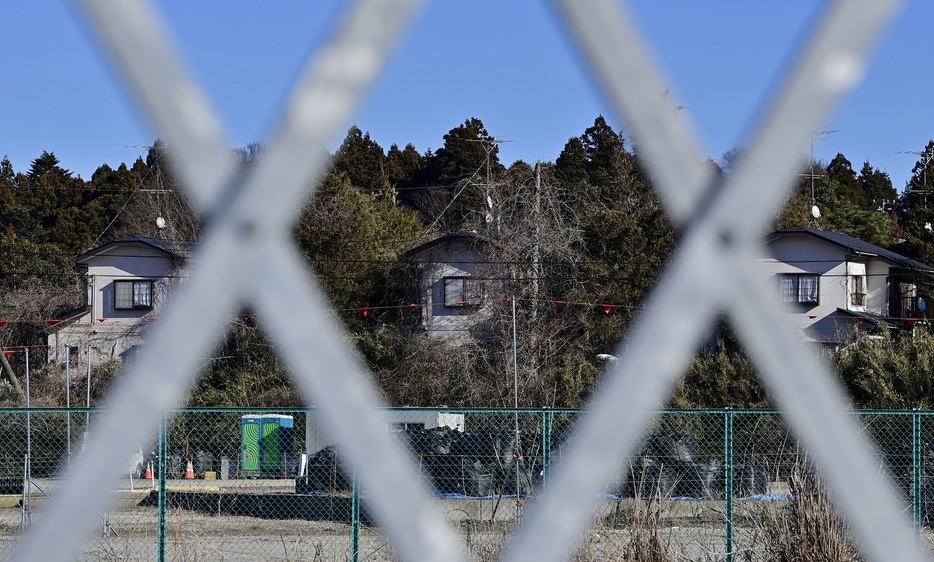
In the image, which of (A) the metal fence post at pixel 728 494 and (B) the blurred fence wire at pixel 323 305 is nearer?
(B) the blurred fence wire at pixel 323 305

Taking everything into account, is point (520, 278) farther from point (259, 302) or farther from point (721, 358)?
point (259, 302)

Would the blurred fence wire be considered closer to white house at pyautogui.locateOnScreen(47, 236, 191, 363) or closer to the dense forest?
the dense forest

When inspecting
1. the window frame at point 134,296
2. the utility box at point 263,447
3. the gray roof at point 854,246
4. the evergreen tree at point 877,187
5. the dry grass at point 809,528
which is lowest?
the utility box at point 263,447

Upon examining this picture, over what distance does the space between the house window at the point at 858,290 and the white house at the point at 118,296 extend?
75.6 feet

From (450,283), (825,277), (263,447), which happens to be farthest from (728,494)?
(825,277)

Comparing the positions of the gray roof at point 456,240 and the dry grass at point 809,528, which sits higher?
the gray roof at point 456,240

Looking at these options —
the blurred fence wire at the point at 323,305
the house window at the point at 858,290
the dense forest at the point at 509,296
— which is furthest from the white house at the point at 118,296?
the blurred fence wire at the point at 323,305

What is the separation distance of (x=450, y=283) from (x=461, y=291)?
19.0 inches

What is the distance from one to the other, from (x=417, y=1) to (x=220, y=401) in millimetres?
28274

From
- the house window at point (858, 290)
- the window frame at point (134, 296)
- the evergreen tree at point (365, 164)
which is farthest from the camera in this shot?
the evergreen tree at point (365, 164)

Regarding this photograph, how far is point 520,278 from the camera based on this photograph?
33.4 meters

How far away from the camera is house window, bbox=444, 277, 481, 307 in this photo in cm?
3425

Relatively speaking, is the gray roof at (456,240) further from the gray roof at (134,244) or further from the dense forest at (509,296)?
the gray roof at (134,244)

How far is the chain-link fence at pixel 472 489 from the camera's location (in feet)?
22.8
